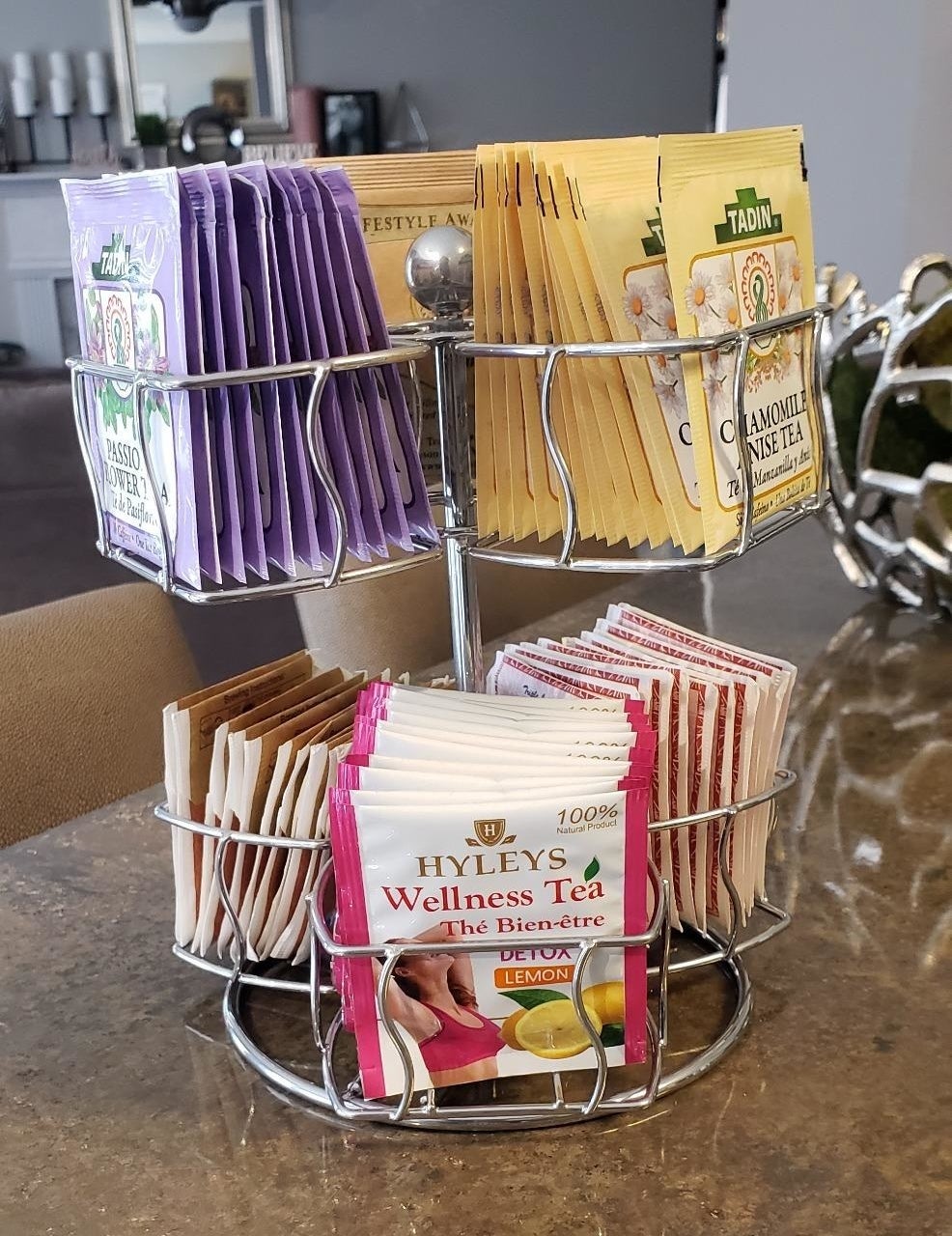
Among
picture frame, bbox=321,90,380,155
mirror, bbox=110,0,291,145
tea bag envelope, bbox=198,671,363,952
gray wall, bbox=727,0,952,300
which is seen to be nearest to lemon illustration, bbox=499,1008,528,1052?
tea bag envelope, bbox=198,671,363,952

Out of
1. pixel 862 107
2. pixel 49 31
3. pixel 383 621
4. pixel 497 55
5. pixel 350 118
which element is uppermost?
pixel 49 31

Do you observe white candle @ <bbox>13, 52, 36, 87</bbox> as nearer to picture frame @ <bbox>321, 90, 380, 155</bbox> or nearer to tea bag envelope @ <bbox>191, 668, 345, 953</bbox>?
picture frame @ <bbox>321, 90, 380, 155</bbox>

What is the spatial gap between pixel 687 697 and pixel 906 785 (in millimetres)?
346

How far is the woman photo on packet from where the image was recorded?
487mm

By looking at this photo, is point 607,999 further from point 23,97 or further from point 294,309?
point 23,97

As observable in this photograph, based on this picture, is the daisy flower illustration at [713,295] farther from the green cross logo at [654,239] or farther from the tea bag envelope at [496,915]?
the tea bag envelope at [496,915]

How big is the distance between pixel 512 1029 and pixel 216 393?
0.91 feet

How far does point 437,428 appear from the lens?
0.59 metres

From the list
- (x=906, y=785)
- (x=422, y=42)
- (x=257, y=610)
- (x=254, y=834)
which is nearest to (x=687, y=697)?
(x=254, y=834)

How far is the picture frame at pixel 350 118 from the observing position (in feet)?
19.1

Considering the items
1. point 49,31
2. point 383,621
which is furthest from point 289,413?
point 49,31

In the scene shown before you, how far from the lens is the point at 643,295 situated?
0.49 metres

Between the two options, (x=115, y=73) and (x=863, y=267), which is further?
(x=115, y=73)

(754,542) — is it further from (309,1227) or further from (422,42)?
(422,42)
